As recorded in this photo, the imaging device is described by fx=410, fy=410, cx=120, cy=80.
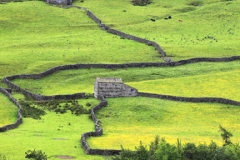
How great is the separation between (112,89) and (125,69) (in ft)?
59.5

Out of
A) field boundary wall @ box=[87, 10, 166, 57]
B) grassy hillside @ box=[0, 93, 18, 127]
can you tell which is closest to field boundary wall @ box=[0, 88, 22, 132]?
grassy hillside @ box=[0, 93, 18, 127]

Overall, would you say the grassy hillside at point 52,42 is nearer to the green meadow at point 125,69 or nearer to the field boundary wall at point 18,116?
the green meadow at point 125,69

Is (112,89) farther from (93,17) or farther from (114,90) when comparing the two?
(93,17)

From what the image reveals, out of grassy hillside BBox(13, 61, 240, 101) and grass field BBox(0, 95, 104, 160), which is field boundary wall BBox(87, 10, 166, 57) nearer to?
grassy hillside BBox(13, 61, 240, 101)

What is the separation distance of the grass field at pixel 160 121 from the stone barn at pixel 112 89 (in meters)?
1.61

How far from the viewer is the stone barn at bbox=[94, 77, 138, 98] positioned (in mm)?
71500

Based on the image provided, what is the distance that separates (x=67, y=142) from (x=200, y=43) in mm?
69901

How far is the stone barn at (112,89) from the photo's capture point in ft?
235

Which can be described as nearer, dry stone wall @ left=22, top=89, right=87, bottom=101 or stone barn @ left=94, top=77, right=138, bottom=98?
dry stone wall @ left=22, top=89, right=87, bottom=101

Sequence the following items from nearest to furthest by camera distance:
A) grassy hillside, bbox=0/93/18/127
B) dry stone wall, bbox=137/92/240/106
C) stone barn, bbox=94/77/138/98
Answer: grassy hillside, bbox=0/93/18/127 < dry stone wall, bbox=137/92/240/106 < stone barn, bbox=94/77/138/98

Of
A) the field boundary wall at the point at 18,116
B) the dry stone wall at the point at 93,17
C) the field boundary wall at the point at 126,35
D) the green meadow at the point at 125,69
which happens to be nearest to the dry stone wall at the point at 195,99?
the green meadow at the point at 125,69

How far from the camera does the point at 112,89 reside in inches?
2842

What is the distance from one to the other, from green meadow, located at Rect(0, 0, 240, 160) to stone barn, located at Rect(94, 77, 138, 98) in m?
2.12

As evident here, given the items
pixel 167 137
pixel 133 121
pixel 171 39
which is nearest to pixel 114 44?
pixel 171 39
